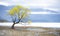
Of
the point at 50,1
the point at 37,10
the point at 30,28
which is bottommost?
the point at 30,28

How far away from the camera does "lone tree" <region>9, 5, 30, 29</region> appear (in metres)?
1.73

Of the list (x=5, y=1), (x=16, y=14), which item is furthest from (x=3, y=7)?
(x=16, y=14)

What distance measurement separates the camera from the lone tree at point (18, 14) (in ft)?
5.68

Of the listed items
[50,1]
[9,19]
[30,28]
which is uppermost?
[50,1]

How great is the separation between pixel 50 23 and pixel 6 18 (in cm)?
59

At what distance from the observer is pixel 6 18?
173cm

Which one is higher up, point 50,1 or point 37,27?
point 50,1

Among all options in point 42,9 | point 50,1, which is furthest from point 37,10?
point 50,1

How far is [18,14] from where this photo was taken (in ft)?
5.70

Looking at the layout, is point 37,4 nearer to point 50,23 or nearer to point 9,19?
point 50,23

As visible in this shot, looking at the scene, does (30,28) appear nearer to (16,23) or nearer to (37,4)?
(16,23)

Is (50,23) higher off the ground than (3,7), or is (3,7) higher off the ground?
(3,7)

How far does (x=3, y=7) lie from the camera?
5.67ft

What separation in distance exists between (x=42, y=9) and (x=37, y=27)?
0.82 ft
